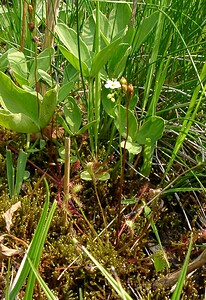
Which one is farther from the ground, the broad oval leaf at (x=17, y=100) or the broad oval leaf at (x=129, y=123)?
the broad oval leaf at (x=17, y=100)

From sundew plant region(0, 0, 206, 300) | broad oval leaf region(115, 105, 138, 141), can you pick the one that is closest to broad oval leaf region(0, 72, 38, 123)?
sundew plant region(0, 0, 206, 300)

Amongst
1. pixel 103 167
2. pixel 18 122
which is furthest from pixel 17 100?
pixel 103 167

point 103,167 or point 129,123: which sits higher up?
point 129,123

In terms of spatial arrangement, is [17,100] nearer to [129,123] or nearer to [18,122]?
[18,122]

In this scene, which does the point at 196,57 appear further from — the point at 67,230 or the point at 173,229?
the point at 67,230

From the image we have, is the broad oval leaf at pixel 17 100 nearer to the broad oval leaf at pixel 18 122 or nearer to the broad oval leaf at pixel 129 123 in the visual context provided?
the broad oval leaf at pixel 18 122

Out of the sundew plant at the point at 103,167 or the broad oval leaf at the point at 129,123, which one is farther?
the broad oval leaf at the point at 129,123

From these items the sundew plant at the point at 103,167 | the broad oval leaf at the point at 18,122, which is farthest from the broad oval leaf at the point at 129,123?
the broad oval leaf at the point at 18,122

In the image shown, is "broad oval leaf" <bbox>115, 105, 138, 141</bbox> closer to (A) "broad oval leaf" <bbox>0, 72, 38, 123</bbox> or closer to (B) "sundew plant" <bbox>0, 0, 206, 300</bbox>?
(B) "sundew plant" <bbox>0, 0, 206, 300</bbox>
